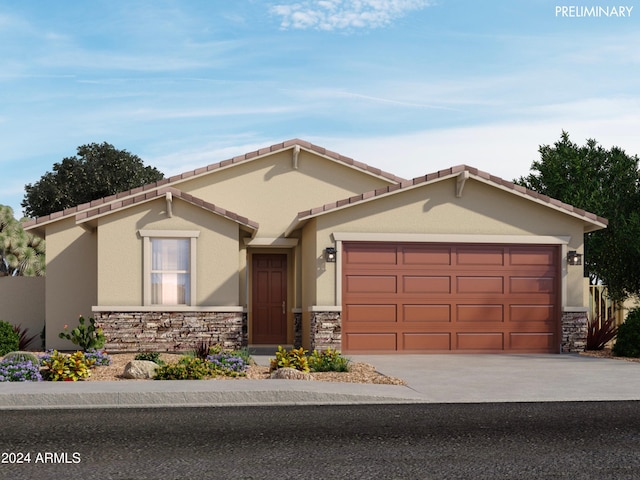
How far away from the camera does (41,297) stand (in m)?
23.9

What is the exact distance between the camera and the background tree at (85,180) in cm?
4725

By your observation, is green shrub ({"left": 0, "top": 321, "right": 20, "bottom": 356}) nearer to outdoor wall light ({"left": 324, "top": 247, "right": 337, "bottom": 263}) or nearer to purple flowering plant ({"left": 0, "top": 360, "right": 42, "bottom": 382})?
purple flowering plant ({"left": 0, "top": 360, "right": 42, "bottom": 382})

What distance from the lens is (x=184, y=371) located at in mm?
14000

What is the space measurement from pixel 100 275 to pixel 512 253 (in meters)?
9.62

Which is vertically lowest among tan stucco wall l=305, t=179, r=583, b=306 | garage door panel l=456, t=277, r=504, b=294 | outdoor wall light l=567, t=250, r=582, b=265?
garage door panel l=456, t=277, r=504, b=294

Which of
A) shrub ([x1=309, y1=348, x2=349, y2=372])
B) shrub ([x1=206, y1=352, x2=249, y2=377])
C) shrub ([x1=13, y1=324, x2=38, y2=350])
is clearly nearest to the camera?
shrub ([x1=206, y1=352, x2=249, y2=377])

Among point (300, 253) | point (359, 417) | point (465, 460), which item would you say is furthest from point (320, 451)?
point (300, 253)

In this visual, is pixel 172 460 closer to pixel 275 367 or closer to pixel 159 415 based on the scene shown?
pixel 159 415

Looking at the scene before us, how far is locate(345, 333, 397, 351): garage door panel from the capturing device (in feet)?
63.7

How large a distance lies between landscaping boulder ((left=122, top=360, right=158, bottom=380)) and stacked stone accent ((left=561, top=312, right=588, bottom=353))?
10170 millimetres

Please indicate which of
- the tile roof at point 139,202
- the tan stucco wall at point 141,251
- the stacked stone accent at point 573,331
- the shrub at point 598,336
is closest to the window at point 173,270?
the tan stucco wall at point 141,251

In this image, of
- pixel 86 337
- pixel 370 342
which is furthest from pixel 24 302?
pixel 370 342

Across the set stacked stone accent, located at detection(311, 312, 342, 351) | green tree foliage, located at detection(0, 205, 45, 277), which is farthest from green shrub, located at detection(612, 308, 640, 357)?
green tree foliage, located at detection(0, 205, 45, 277)

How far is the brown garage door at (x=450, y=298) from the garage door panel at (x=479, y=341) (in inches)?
0.9
